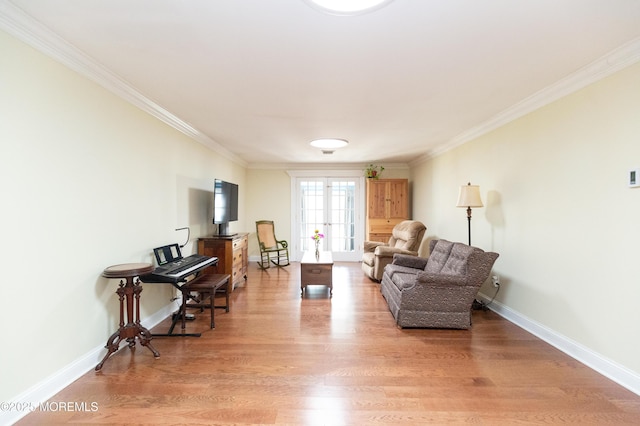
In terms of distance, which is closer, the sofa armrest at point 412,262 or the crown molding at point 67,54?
the crown molding at point 67,54

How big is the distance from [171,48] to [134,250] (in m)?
1.90

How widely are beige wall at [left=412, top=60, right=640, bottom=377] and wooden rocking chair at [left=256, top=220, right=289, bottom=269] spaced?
405 centimetres

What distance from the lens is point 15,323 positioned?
170 cm

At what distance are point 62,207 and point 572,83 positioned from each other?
4.19 metres

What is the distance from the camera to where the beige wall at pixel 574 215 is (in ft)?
6.74

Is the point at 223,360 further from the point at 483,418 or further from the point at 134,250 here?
the point at 483,418

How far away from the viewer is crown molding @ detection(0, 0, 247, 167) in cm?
163

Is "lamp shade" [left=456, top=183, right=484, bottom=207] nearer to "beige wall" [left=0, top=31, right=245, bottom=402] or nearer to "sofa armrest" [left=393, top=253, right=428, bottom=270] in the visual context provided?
"sofa armrest" [left=393, top=253, right=428, bottom=270]

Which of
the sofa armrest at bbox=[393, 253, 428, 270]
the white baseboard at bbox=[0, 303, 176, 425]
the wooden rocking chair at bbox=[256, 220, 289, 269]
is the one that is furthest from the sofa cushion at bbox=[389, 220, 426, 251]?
the white baseboard at bbox=[0, 303, 176, 425]

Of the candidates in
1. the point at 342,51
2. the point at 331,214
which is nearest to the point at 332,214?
the point at 331,214

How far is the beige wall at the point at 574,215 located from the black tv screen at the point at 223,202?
3.77m

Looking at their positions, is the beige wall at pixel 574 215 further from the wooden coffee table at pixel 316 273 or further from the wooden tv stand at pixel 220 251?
the wooden tv stand at pixel 220 251

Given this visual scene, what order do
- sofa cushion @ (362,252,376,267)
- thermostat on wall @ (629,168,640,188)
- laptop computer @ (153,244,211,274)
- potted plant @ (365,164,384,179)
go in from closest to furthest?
1. thermostat on wall @ (629,168,640,188)
2. laptop computer @ (153,244,211,274)
3. sofa cushion @ (362,252,376,267)
4. potted plant @ (365,164,384,179)

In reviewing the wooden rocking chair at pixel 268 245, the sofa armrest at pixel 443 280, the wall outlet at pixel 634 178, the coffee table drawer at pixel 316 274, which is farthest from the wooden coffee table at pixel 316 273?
the wall outlet at pixel 634 178
